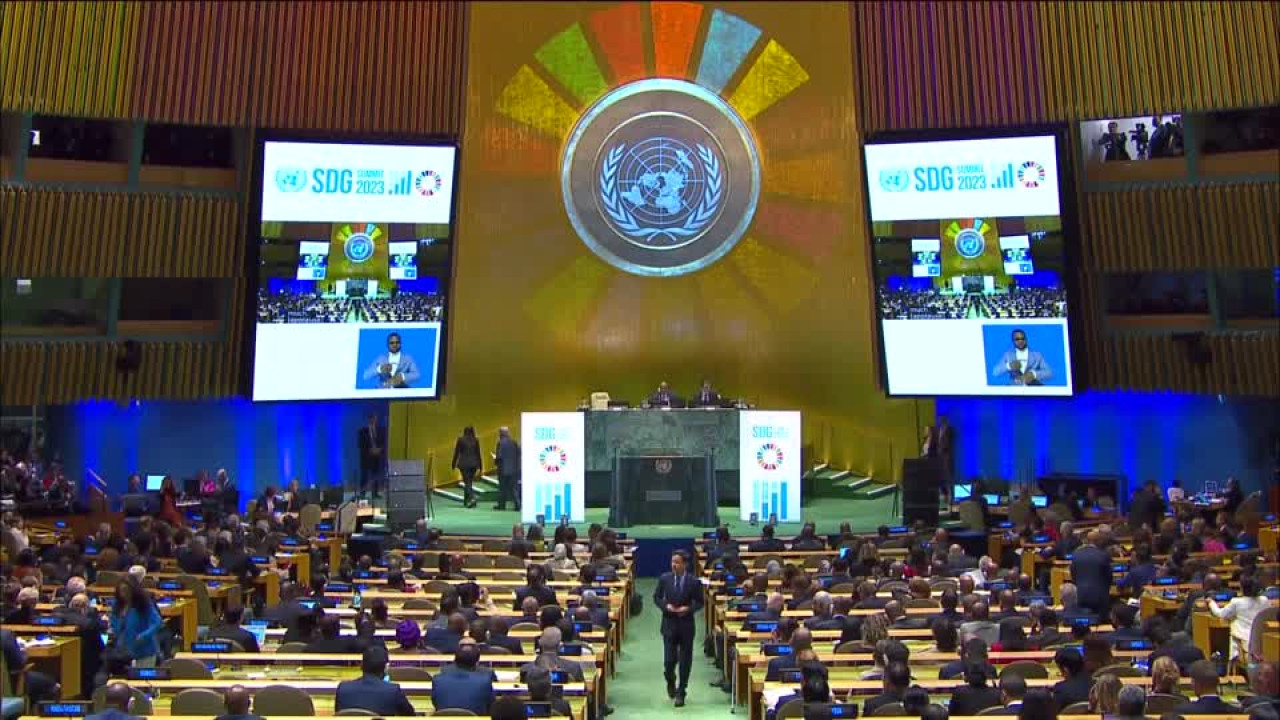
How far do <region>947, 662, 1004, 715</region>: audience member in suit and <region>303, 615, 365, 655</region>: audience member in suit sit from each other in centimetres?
455

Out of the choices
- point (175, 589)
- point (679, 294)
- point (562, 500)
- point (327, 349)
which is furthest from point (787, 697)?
point (679, 294)

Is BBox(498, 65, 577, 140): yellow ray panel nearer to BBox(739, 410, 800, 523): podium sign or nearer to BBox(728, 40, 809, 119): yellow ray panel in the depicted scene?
BBox(728, 40, 809, 119): yellow ray panel

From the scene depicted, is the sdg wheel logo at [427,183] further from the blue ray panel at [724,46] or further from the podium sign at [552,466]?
the blue ray panel at [724,46]

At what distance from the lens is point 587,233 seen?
83.7 ft

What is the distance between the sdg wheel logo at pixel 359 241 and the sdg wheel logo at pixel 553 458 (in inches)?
148

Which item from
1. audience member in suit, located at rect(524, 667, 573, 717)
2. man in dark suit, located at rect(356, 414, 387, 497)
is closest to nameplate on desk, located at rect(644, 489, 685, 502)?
man in dark suit, located at rect(356, 414, 387, 497)

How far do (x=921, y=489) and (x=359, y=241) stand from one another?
341 inches

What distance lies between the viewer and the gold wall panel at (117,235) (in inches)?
796

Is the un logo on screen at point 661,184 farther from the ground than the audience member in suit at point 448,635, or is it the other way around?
the un logo on screen at point 661,184

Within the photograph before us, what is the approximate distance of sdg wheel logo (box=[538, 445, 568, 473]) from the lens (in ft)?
66.9

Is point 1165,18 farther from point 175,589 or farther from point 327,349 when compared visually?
point 175,589

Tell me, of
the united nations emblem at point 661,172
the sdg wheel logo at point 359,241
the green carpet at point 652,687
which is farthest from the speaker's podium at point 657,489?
the united nations emblem at point 661,172

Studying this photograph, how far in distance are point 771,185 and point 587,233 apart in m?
3.31

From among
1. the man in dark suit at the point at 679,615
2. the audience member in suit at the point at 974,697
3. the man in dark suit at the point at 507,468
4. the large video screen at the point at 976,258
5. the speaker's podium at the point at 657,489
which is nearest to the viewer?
the audience member in suit at the point at 974,697
